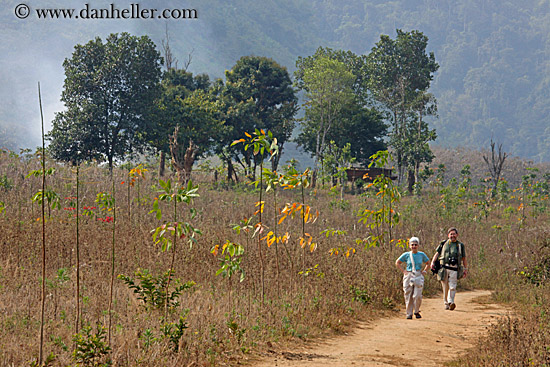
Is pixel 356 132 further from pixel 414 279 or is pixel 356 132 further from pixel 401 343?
pixel 401 343

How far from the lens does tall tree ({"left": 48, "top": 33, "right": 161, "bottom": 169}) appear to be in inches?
1179

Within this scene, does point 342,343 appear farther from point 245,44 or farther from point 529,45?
point 529,45

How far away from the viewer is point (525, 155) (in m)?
140

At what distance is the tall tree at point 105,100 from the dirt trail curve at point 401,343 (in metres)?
24.7

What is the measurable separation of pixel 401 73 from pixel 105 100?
2508 centimetres

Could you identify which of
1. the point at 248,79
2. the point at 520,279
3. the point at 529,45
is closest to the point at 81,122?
the point at 248,79

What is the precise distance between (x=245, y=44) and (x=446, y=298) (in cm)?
19452

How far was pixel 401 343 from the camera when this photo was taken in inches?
295

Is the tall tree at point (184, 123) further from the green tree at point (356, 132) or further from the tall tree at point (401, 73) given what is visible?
the tall tree at point (401, 73)

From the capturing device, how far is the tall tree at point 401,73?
43375 millimetres

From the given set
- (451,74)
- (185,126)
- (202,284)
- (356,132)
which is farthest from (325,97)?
(451,74)

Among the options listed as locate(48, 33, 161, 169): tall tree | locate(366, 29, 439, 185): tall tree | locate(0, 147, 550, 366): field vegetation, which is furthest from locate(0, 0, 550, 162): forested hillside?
locate(0, 147, 550, 366): field vegetation

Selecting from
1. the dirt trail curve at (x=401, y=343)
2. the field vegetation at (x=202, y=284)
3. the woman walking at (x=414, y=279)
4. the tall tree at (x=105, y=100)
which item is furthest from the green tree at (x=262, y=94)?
the dirt trail curve at (x=401, y=343)

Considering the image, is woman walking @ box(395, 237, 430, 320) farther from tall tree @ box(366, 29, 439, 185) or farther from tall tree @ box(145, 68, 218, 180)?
tall tree @ box(366, 29, 439, 185)
